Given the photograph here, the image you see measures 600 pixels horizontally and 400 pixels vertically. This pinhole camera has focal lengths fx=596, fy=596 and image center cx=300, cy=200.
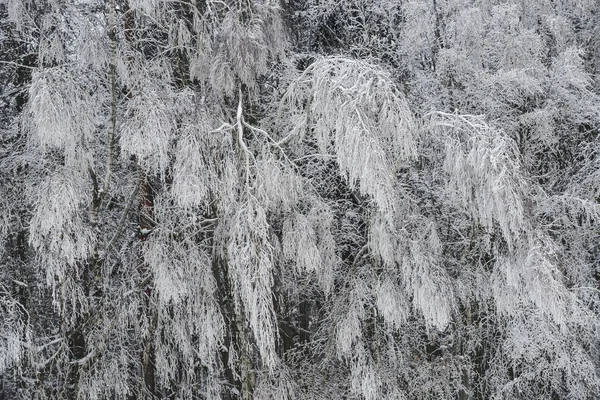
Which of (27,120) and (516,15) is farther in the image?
(516,15)

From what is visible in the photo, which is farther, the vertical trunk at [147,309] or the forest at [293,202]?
the vertical trunk at [147,309]

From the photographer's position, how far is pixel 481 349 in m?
6.75

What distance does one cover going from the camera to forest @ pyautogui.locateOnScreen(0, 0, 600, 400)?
4.66 metres

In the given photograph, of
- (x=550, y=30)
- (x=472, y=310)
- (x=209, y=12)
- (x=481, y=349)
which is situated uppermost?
(x=209, y=12)

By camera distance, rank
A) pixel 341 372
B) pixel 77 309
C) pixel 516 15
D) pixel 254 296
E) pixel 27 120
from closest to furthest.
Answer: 1. pixel 254 296
2. pixel 27 120
3. pixel 77 309
4. pixel 341 372
5. pixel 516 15

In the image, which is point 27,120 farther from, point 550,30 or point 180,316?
point 550,30

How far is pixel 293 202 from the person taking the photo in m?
4.86

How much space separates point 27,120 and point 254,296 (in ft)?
7.75

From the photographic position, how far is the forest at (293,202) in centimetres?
466

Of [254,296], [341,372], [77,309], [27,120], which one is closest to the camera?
[254,296]

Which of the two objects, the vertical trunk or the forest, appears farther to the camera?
the vertical trunk

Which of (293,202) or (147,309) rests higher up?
(293,202)

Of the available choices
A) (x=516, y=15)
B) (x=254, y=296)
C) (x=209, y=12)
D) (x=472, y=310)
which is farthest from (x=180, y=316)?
(x=516, y=15)

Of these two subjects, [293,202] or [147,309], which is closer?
[293,202]
